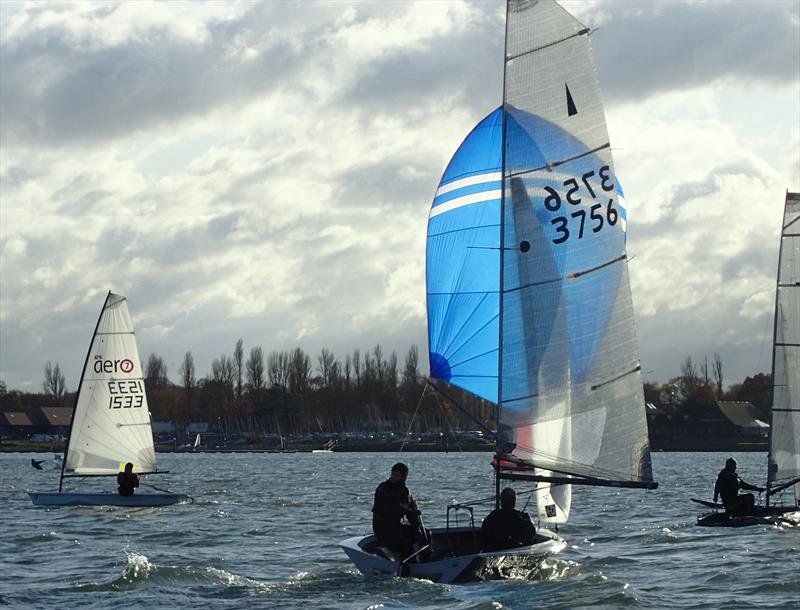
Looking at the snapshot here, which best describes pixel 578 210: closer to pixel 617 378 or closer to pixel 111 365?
pixel 617 378

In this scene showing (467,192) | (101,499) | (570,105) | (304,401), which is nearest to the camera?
(570,105)

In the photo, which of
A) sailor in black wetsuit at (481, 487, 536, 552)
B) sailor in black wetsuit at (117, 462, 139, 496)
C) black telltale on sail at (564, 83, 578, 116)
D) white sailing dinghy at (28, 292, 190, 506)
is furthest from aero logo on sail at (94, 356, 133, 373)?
sailor in black wetsuit at (481, 487, 536, 552)

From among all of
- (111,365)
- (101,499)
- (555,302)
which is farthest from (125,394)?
(555,302)

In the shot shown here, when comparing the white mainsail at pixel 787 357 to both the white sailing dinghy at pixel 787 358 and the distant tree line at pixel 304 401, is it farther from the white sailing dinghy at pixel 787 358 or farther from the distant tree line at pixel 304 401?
the distant tree line at pixel 304 401

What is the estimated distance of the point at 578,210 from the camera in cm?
2000

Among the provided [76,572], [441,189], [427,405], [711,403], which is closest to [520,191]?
[441,189]

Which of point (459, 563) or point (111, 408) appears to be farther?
point (111, 408)

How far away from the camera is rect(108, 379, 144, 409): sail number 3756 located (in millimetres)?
40375

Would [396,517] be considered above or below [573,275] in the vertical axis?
below

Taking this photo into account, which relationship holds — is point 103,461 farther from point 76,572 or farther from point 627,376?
point 627,376

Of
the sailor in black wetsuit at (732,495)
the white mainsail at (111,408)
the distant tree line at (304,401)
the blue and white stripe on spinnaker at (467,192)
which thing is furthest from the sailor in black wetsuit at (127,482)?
the distant tree line at (304,401)

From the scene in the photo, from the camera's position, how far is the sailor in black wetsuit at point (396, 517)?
731 inches

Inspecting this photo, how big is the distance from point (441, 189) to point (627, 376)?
4.08 m

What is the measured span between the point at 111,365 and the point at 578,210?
2363 centimetres
